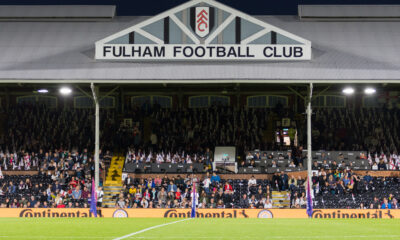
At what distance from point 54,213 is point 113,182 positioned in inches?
281

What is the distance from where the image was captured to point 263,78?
3778 centimetres

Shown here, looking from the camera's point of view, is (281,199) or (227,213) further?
(281,199)

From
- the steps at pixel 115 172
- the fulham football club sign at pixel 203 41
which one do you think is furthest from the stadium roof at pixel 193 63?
the steps at pixel 115 172

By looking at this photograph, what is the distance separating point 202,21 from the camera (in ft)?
134

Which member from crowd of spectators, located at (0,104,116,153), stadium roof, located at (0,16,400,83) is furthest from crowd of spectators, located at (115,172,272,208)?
crowd of spectators, located at (0,104,116,153)

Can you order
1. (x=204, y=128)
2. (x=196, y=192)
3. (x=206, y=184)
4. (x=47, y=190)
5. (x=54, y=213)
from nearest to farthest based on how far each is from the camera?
(x=54, y=213)
(x=196, y=192)
(x=47, y=190)
(x=206, y=184)
(x=204, y=128)

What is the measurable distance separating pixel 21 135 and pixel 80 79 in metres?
8.85

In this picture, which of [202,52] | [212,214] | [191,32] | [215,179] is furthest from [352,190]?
[191,32]

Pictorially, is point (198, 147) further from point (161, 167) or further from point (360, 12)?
point (360, 12)

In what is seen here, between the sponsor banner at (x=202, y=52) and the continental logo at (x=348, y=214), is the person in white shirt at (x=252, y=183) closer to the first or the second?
A: the continental logo at (x=348, y=214)

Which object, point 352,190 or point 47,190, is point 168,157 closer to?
point 47,190

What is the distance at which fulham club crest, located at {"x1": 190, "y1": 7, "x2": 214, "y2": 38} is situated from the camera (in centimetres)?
4094

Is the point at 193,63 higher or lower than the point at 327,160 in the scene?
higher

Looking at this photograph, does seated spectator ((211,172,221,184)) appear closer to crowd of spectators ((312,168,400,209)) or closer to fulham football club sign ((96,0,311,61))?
crowd of spectators ((312,168,400,209))
